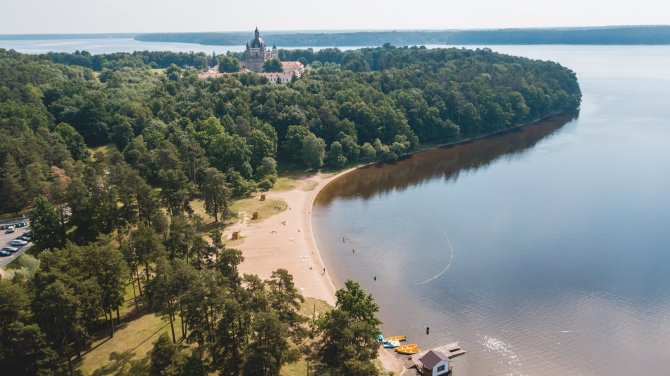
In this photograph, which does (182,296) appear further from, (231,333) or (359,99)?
(359,99)

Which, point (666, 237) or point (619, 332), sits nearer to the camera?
point (619, 332)

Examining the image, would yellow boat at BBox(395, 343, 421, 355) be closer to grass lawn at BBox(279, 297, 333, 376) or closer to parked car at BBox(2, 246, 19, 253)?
grass lawn at BBox(279, 297, 333, 376)

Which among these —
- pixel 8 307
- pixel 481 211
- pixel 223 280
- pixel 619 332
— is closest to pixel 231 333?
pixel 223 280

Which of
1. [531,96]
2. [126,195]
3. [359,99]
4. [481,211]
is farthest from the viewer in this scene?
[531,96]

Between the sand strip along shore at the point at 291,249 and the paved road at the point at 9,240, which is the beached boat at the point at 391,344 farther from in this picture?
the paved road at the point at 9,240

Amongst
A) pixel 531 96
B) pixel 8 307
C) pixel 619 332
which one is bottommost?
pixel 619 332

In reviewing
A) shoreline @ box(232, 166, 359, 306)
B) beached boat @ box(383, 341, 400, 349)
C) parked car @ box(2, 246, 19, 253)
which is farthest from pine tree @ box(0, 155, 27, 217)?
beached boat @ box(383, 341, 400, 349)

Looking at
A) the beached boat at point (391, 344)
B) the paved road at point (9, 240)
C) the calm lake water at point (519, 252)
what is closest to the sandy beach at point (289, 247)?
the calm lake water at point (519, 252)
